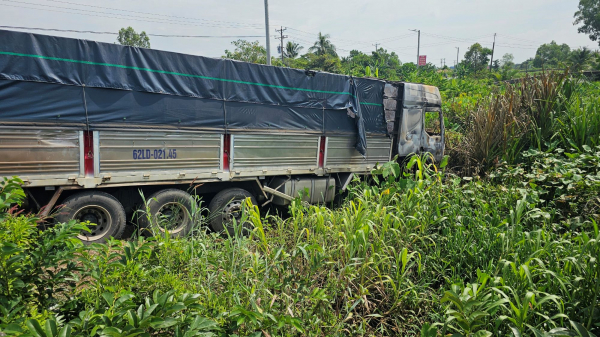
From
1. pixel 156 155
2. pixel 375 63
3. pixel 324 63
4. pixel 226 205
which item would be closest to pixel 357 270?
pixel 226 205

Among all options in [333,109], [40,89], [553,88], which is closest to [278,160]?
[333,109]

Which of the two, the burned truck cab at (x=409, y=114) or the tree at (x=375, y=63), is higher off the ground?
the tree at (x=375, y=63)

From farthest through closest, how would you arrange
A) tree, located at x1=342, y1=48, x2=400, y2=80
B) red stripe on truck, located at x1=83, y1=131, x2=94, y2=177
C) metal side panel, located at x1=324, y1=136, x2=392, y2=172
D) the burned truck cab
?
tree, located at x1=342, y1=48, x2=400, y2=80 → the burned truck cab → metal side panel, located at x1=324, y1=136, x2=392, y2=172 → red stripe on truck, located at x1=83, y1=131, x2=94, y2=177

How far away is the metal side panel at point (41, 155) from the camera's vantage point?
457cm

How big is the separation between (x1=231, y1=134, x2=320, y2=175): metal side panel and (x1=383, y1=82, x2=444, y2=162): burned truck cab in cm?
212

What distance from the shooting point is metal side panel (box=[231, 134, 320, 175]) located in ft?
20.8

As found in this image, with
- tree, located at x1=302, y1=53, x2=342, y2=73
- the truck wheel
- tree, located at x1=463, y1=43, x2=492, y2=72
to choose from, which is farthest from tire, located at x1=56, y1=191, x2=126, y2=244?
tree, located at x1=463, y1=43, x2=492, y2=72

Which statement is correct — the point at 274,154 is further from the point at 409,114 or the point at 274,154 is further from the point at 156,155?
the point at 409,114

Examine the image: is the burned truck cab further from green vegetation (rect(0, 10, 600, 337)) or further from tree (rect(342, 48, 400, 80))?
tree (rect(342, 48, 400, 80))

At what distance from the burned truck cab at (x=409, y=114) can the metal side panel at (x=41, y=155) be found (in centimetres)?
577

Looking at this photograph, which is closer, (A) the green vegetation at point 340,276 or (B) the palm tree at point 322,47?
(A) the green vegetation at point 340,276

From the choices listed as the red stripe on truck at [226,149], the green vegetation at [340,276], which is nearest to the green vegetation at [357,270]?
the green vegetation at [340,276]

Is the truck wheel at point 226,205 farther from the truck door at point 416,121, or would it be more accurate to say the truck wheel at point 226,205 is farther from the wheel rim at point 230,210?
the truck door at point 416,121

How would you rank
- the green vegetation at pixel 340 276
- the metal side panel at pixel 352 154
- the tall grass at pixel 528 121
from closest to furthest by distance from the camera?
the green vegetation at pixel 340 276
the tall grass at pixel 528 121
the metal side panel at pixel 352 154
